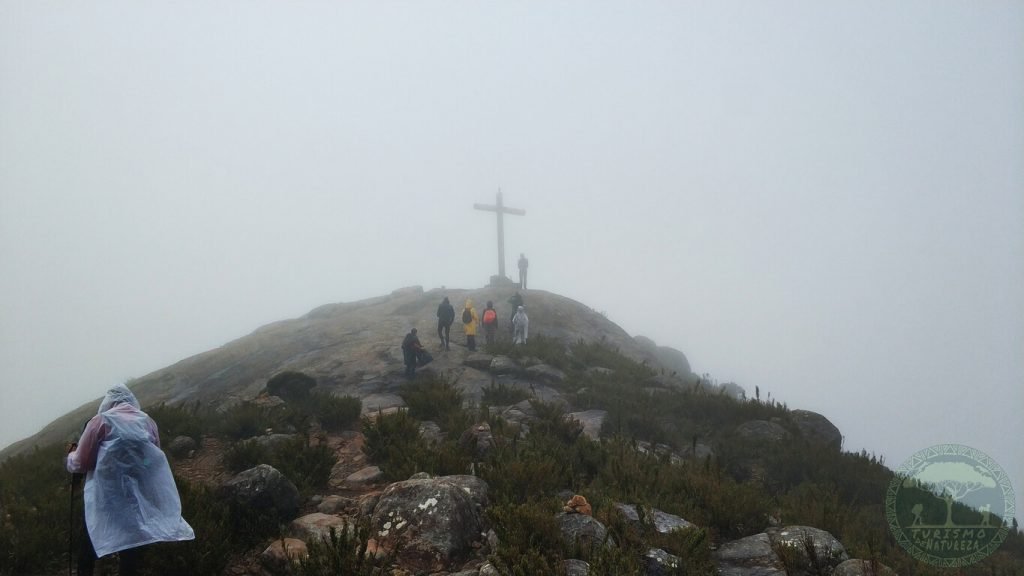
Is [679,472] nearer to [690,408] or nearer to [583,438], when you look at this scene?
[583,438]

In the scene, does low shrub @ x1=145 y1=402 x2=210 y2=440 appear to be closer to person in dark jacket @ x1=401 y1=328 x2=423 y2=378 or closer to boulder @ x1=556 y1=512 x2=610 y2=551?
person in dark jacket @ x1=401 y1=328 x2=423 y2=378

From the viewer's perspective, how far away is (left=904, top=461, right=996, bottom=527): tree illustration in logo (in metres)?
7.26

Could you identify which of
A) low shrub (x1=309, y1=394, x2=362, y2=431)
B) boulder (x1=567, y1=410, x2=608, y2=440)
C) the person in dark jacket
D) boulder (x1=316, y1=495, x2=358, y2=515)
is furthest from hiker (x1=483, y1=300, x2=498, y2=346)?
boulder (x1=316, y1=495, x2=358, y2=515)

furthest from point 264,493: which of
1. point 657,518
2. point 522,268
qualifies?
point 522,268

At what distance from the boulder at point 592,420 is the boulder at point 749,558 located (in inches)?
194

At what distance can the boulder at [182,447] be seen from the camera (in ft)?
28.2

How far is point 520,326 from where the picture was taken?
18109 mm

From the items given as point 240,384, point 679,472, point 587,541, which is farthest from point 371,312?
point 587,541

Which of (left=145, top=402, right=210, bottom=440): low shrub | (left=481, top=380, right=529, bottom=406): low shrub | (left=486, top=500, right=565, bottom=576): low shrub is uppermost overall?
(left=486, top=500, right=565, bottom=576): low shrub

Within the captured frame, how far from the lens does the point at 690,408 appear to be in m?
12.9

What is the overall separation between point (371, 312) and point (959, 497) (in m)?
21.0

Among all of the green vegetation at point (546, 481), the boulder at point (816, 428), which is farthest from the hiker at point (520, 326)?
the boulder at point (816, 428)

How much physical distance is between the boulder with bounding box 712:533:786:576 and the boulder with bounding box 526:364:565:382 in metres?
9.43

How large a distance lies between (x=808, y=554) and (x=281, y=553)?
15.4 ft
